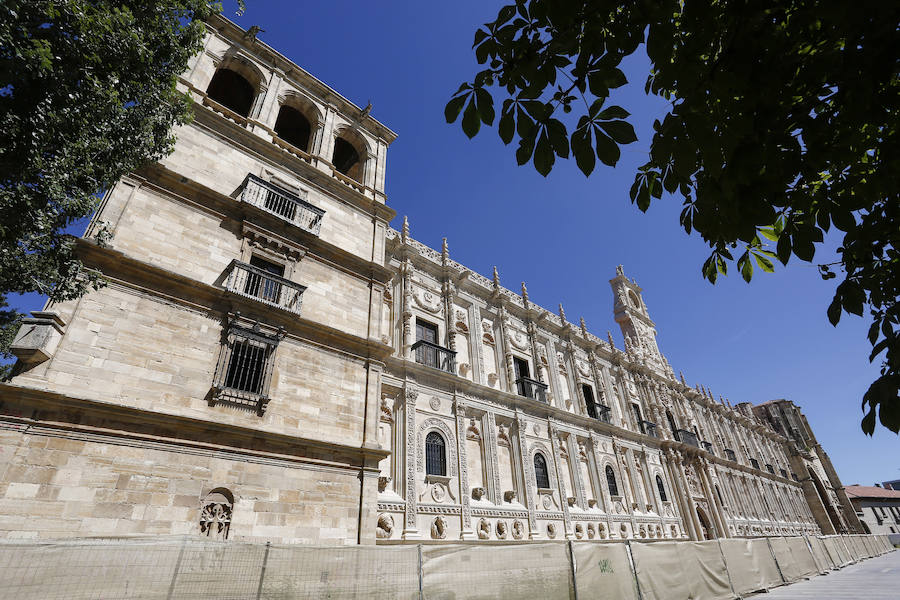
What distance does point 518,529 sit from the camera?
14.6 meters

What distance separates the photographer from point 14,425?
6340mm

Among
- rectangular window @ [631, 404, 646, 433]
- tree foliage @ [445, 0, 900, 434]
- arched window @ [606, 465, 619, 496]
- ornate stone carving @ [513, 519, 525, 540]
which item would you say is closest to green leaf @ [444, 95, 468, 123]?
tree foliage @ [445, 0, 900, 434]

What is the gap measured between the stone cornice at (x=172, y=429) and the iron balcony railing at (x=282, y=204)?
5.58 metres

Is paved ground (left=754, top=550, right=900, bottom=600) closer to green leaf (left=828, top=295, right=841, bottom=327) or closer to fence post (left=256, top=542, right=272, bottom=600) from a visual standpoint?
green leaf (left=828, top=295, right=841, bottom=327)

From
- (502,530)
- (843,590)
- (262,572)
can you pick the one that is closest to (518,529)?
(502,530)

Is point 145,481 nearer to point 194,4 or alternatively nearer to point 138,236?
point 138,236

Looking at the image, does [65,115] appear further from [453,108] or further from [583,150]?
[583,150]

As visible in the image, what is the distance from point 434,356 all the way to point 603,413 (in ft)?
36.5

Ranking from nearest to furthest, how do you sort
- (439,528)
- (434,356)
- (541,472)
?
(439,528) → (434,356) → (541,472)

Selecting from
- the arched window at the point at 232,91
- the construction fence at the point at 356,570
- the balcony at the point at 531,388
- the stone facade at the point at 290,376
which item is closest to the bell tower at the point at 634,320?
the stone facade at the point at 290,376

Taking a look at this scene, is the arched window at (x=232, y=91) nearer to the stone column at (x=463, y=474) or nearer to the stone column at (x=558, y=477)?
the stone column at (x=463, y=474)

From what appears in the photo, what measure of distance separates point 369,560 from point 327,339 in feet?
17.3

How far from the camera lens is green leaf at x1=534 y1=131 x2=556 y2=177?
2150 mm

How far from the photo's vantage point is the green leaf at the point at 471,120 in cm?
225
